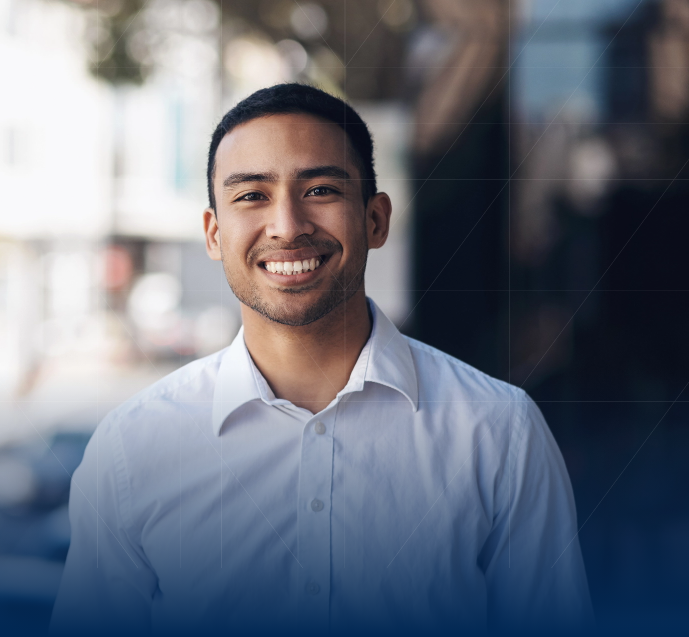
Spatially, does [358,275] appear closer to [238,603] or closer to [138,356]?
[138,356]

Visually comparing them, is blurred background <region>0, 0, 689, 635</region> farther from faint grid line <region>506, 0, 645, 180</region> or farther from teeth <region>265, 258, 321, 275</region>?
teeth <region>265, 258, 321, 275</region>

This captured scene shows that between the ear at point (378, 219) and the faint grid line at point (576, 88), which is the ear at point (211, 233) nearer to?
the ear at point (378, 219)

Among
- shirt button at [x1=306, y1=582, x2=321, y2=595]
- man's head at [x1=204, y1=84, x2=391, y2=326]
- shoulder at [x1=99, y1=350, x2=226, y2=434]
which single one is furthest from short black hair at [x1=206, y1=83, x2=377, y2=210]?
shirt button at [x1=306, y1=582, x2=321, y2=595]

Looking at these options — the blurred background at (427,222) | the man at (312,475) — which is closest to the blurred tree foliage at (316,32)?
the blurred background at (427,222)

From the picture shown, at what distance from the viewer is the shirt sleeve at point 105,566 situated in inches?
31.5

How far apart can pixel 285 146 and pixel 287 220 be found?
10cm

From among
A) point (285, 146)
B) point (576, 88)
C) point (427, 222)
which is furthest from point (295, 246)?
point (576, 88)

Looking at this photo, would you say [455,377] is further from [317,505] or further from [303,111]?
[303,111]

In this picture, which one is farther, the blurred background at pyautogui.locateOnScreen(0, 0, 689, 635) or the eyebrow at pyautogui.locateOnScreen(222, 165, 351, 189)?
the blurred background at pyautogui.locateOnScreen(0, 0, 689, 635)

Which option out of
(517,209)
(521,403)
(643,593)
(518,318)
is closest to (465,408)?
(521,403)

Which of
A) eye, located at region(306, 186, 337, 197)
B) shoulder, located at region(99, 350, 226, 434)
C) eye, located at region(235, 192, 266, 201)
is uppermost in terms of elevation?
eye, located at region(306, 186, 337, 197)

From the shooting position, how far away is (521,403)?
837 millimetres

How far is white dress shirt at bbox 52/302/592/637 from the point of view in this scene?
78 centimetres

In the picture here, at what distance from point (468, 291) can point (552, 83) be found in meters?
0.36
